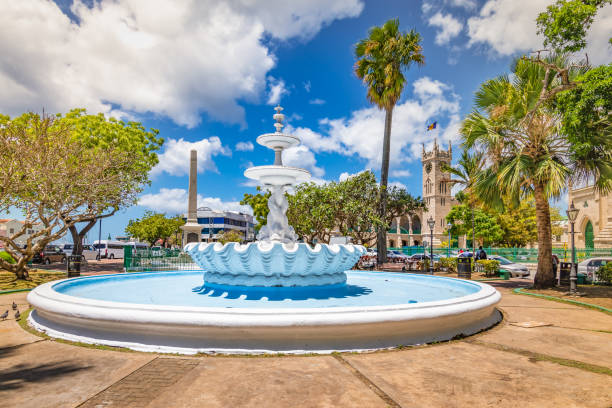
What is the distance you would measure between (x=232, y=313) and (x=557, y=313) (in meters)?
7.42

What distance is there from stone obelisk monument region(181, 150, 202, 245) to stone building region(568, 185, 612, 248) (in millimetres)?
36526

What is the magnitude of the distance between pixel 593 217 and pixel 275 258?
51.6 metres

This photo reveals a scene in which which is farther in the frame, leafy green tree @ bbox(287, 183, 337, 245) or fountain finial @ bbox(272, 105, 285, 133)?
leafy green tree @ bbox(287, 183, 337, 245)

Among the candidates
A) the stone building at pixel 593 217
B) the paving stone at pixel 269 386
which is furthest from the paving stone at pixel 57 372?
the stone building at pixel 593 217

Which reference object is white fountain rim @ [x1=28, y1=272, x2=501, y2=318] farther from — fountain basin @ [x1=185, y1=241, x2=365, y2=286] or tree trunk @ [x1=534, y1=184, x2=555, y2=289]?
Result: tree trunk @ [x1=534, y1=184, x2=555, y2=289]

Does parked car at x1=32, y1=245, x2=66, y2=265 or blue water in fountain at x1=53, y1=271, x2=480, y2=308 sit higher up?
blue water in fountain at x1=53, y1=271, x2=480, y2=308

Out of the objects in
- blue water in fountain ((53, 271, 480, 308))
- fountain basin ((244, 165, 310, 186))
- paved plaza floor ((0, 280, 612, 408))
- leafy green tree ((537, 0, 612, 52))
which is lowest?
paved plaza floor ((0, 280, 612, 408))

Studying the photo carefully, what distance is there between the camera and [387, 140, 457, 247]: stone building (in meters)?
99.0

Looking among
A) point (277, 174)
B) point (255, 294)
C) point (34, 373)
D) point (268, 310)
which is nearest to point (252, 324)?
point (268, 310)

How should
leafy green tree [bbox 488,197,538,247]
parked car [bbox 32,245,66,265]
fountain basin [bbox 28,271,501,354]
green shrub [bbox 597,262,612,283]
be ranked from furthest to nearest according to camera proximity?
leafy green tree [bbox 488,197,538,247], parked car [bbox 32,245,66,265], green shrub [bbox 597,262,612,283], fountain basin [bbox 28,271,501,354]

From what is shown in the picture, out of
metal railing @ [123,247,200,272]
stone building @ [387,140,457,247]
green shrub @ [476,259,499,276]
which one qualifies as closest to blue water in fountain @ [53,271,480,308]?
metal railing @ [123,247,200,272]

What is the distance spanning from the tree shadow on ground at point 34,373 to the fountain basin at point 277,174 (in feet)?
19.0

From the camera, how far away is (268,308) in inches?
195

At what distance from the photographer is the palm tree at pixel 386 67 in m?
23.1
